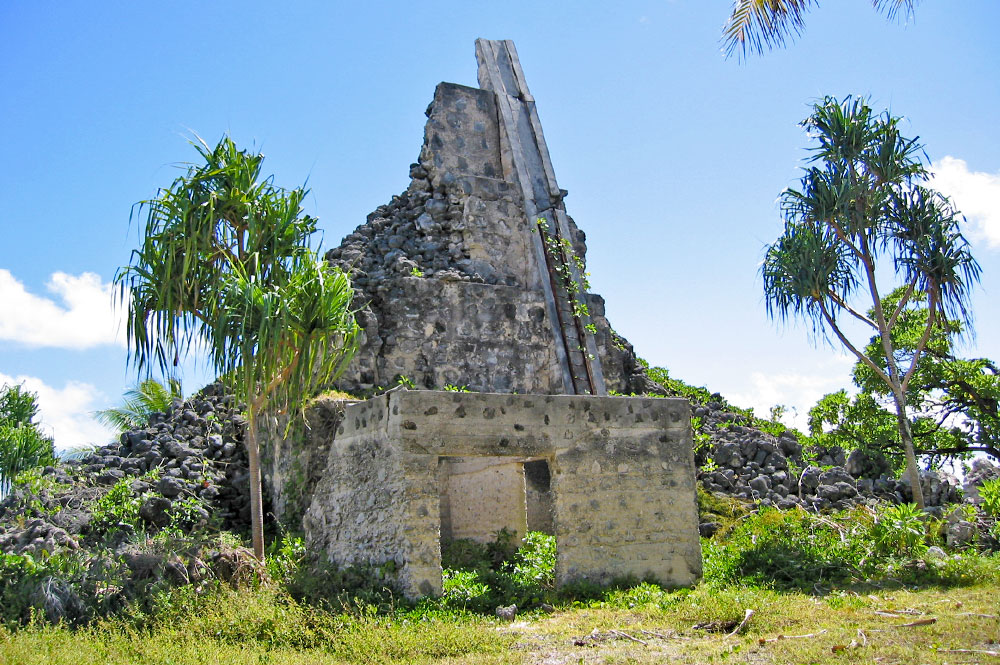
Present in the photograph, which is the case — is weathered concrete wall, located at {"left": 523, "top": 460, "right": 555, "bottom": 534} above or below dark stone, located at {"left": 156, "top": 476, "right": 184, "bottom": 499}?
below

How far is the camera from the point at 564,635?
6.57 metres

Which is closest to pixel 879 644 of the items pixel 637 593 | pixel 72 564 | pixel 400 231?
pixel 637 593

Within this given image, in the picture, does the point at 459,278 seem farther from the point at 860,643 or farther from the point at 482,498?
the point at 860,643

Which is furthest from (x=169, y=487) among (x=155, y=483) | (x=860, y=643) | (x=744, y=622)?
(x=860, y=643)

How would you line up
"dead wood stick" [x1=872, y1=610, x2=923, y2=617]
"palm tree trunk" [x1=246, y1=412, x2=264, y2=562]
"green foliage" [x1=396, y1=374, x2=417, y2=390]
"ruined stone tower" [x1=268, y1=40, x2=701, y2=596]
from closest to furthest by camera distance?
"dead wood stick" [x1=872, y1=610, x2=923, y2=617] < "ruined stone tower" [x1=268, y1=40, x2=701, y2=596] < "palm tree trunk" [x1=246, y1=412, x2=264, y2=562] < "green foliage" [x1=396, y1=374, x2=417, y2=390]

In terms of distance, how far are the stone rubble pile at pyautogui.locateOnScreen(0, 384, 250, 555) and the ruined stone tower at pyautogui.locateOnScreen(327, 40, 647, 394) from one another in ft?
5.60

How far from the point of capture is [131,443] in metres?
10.9

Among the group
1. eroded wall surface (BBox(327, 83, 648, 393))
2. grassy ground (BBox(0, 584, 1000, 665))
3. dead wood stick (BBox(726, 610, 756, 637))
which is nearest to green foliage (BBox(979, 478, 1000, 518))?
grassy ground (BBox(0, 584, 1000, 665))

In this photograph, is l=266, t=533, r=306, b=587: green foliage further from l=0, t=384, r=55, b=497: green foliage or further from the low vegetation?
l=0, t=384, r=55, b=497: green foliage

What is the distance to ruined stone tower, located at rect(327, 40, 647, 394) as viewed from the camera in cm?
1255

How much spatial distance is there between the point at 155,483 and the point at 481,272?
5.67 metres

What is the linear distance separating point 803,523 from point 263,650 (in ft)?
20.1

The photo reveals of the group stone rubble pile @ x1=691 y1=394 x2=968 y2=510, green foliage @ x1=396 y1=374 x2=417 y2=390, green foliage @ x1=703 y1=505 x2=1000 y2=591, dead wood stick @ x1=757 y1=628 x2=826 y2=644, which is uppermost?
green foliage @ x1=396 y1=374 x2=417 y2=390

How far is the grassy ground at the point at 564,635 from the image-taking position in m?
5.88
